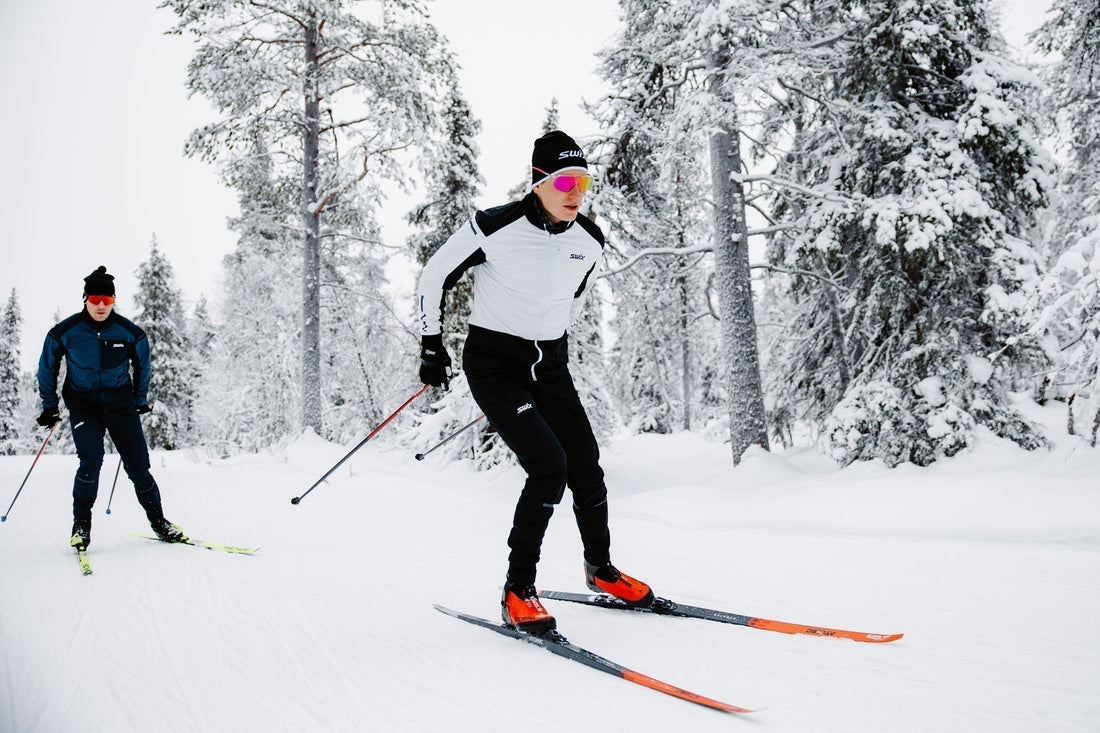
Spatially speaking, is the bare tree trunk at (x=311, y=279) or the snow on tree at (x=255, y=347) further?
the snow on tree at (x=255, y=347)

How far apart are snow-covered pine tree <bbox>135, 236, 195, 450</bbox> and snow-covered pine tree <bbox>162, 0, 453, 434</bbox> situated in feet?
50.7

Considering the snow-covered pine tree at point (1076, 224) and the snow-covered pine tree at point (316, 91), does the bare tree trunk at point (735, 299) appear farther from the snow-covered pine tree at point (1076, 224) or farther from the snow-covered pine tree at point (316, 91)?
the snow-covered pine tree at point (316, 91)

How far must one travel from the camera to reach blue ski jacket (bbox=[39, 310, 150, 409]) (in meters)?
5.23

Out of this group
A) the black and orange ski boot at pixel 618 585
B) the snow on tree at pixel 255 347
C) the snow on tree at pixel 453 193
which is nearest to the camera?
the black and orange ski boot at pixel 618 585

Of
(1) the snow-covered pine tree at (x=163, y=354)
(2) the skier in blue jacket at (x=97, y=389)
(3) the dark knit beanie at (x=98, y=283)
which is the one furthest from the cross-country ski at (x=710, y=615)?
(1) the snow-covered pine tree at (x=163, y=354)

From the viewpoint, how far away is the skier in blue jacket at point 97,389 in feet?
17.2

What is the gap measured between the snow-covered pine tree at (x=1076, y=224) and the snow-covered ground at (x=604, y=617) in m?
0.74

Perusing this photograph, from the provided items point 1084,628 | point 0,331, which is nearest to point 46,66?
point 1084,628

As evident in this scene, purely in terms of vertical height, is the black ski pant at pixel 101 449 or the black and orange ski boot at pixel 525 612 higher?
the black ski pant at pixel 101 449

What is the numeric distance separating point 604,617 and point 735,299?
22.5 ft

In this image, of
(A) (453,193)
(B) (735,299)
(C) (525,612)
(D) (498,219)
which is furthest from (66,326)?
(A) (453,193)

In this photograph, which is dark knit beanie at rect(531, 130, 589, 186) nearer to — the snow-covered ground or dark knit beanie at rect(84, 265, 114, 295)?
the snow-covered ground

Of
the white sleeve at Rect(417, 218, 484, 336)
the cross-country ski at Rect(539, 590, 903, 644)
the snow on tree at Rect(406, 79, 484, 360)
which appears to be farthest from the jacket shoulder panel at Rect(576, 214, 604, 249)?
the snow on tree at Rect(406, 79, 484, 360)

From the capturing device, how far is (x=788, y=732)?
6.48 feet
